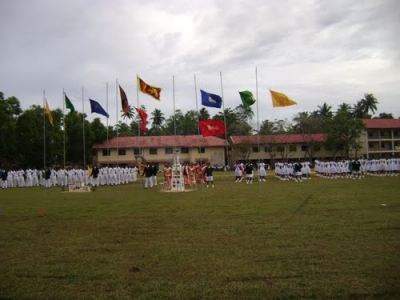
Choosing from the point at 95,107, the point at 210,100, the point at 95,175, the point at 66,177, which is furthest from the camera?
the point at 66,177

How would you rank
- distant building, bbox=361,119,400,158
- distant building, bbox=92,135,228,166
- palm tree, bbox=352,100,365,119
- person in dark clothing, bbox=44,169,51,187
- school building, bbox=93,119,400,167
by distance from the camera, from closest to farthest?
person in dark clothing, bbox=44,169,51,187, distant building, bbox=92,135,228,166, school building, bbox=93,119,400,167, distant building, bbox=361,119,400,158, palm tree, bbox=352,100,365,119

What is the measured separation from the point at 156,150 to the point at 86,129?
11652mm

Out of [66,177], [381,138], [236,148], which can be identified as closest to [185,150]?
[236,148]

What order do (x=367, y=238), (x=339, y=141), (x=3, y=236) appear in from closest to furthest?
(x=367, y=238), (x=3, y=236), (x=339, y=141)

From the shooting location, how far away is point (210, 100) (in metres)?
23.7

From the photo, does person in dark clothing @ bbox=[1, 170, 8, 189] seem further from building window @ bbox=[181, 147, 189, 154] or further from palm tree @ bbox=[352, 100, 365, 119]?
palm tree @ bbox=[352, 100, 365, 119]

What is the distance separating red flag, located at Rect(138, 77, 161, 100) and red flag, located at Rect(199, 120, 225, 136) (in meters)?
4.67

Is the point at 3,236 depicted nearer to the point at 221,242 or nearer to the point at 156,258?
the point at 156,258

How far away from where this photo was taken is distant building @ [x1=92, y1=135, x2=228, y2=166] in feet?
213

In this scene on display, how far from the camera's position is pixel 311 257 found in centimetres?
781

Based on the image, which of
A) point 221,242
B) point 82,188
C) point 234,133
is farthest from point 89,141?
point 221,242

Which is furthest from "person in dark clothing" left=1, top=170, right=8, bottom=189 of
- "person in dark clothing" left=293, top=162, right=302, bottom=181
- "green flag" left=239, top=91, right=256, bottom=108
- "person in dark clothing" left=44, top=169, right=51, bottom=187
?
"person in dark clothing" left=293, top=162, right=302, bottom=181

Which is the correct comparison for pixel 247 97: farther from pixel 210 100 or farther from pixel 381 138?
Answer: pixel 381 138

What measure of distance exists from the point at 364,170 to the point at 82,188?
2785 cm
